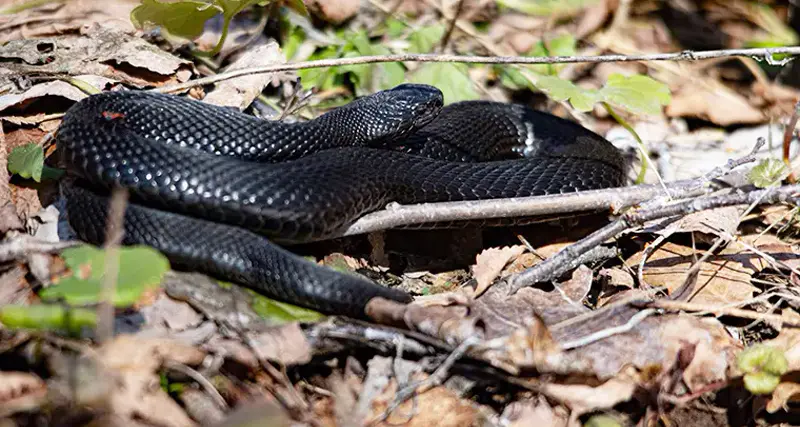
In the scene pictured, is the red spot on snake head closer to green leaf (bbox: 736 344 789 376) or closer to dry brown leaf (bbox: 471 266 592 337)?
dry brown leaf (bbox: 471 266 592 337)

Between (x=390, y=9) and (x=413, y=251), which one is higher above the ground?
(x=390, y=9)

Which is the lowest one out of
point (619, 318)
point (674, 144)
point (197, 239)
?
point (674, 144)

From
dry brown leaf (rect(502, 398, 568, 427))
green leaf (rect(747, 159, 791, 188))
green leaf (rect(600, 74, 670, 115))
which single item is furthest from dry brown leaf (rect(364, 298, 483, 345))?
green leaf (rect(600, 74, 670, 115))

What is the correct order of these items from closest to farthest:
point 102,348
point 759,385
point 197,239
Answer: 1. point 102,348
2. point 759,385
3. point 197,239

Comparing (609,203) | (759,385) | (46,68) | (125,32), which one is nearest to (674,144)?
(609,203)

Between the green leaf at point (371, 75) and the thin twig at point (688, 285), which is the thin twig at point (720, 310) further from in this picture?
the green leaf at point (371, 75)

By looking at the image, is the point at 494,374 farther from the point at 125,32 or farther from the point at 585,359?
the point at 125,32

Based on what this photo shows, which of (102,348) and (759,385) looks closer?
(102,348)
